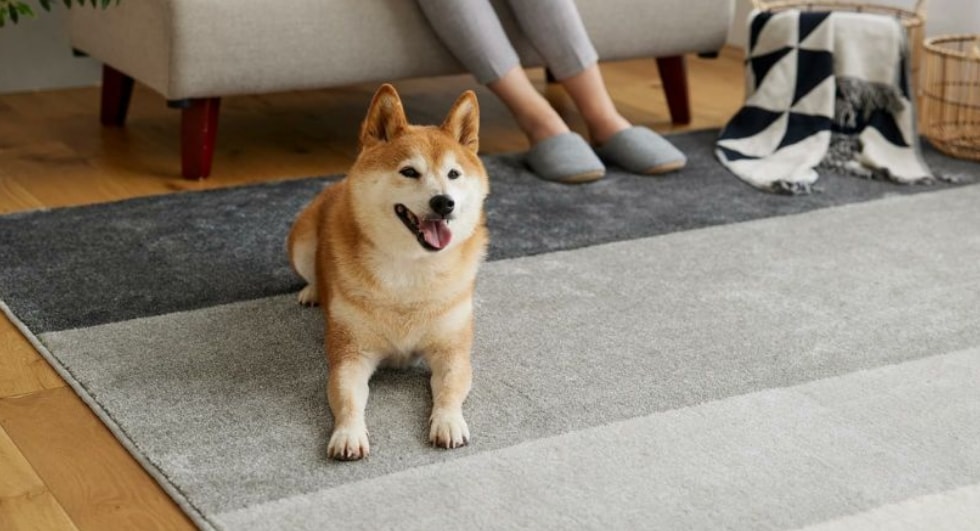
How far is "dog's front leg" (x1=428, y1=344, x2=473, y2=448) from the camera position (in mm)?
1635

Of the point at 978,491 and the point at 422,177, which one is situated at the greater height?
the point at 422,177

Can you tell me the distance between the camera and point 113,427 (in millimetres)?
1684

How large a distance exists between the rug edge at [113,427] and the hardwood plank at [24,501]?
112 millimetres

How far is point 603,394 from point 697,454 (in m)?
0.22

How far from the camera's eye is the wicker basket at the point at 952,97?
122 inches

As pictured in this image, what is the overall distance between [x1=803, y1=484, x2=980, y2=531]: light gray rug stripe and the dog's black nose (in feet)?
1.95

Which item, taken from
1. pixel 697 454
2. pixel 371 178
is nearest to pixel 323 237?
pixel 371 178

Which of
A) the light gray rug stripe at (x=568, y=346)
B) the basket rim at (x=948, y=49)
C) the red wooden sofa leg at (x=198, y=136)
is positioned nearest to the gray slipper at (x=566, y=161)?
the light gray rug stripe at (x=568, y=346)

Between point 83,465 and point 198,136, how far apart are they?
1.39 m

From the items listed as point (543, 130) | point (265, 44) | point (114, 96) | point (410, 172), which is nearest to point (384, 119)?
point (410, 172)

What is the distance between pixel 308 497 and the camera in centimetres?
149

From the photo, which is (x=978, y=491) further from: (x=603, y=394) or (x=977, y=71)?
(x=977, y=71)

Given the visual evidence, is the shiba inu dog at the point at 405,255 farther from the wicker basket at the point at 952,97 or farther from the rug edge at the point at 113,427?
the wicker basket at the point at 952,97

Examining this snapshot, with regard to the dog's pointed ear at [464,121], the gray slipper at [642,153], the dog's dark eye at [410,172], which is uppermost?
the dog's pointed ear at [464,121]
